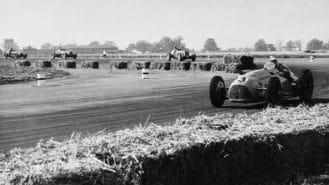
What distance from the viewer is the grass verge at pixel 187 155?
467 cm

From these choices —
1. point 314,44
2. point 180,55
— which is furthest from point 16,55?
point 314,44

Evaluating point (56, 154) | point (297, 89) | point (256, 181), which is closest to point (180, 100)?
point (297, 89)

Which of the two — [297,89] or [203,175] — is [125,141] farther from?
[297,89]

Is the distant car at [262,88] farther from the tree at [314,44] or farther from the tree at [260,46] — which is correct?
the tree at [314,44]

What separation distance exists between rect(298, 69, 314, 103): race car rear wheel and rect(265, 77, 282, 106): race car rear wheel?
4.78 feet

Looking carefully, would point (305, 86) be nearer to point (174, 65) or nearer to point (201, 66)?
point (201, 66)

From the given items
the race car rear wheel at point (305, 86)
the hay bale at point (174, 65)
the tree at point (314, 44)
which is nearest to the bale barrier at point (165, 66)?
the hay bale at point (174, 65)

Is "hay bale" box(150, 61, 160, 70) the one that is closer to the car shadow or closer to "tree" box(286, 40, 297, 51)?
the car shadow

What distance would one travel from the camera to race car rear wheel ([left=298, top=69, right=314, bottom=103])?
14984 millimetres

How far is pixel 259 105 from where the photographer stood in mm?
14766

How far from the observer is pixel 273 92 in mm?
13555

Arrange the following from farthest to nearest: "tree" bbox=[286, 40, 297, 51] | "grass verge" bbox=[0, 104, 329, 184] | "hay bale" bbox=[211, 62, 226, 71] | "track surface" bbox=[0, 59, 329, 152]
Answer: "tree" bbox=[286, 40, 297, 51] → "hay bale" bbox=[211, 62, 226, 71] → "track surface" bbox=[0, 59, 329, 152] → "grass verge" bbox=[0, 104, 329, 184]

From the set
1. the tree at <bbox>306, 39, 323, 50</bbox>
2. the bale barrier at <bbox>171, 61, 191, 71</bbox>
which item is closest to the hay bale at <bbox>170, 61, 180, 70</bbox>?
the bale barrier at <bbox>171, 61, 191, 71</bbox>

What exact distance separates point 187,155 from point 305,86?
10.4 m
